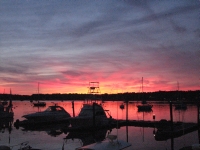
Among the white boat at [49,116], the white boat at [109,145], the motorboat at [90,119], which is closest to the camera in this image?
the white boat at [109,145]

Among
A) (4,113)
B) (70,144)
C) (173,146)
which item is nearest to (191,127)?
(173,146)

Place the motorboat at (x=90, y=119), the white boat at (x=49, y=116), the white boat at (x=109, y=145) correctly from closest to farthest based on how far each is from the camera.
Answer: the white boat at (x=109, y=145), the motorboat at (x=90, y=119), the white boat at (x=49, y=116)

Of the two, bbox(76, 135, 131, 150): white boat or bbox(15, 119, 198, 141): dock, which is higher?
bbox(76, 135, 131, 150): white boat

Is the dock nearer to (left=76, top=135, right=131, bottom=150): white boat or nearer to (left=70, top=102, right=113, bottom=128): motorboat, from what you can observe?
(left=70, top=102, right=113, bottom=128): motorboat

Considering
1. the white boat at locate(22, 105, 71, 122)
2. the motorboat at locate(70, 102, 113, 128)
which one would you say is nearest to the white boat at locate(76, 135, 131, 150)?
the motorboat at locate(70, 102, 113, 128)

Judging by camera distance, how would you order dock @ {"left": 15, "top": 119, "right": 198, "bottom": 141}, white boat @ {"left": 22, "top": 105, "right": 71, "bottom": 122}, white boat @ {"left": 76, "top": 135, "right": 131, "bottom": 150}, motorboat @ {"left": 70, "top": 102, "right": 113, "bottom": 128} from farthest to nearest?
1. white boat @ {"left": 22, "top": 105, "right": 71, "bottom": 122}
2. motorboat @ {"left": 70, "top": 102, "right": 113, "bottom": 128}
3. dock @ {"left": 15, "top": 119, "right": 198, "bottom": 141}
4. white boat @ {"left": 76, "top": 135, "right": 131, "bottom": 150}

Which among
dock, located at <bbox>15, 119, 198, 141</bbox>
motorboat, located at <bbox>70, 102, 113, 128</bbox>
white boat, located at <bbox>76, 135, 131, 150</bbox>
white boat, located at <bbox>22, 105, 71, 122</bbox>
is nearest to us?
white boat, located at <bbox>76, 135, 131, 150</bbox>

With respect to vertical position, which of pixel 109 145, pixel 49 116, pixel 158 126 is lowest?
pixel 158 126

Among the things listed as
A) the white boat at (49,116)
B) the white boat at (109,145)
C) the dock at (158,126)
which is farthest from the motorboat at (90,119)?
the white boat at (109,145)

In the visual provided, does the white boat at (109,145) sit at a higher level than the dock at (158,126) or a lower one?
higher

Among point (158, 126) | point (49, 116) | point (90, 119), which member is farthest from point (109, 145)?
point (49, 116)

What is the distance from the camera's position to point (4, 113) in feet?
197

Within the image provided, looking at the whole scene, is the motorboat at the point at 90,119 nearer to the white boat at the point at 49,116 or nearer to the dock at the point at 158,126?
the dock at the point at 158,126

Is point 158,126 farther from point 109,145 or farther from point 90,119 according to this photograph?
point 109,145
